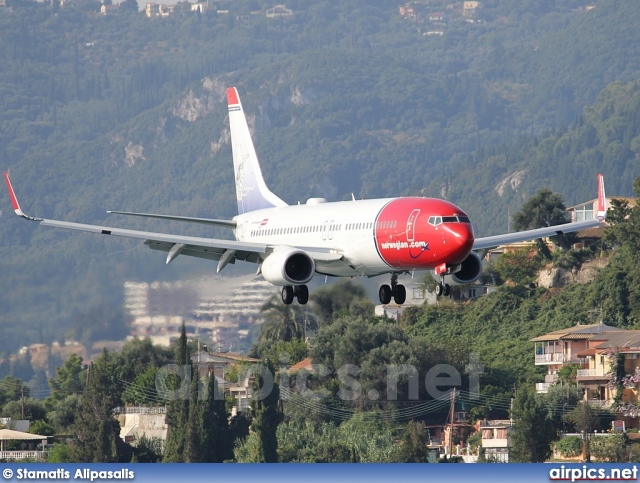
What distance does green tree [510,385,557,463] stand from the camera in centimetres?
12538

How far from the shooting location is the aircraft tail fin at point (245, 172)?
82.3 metres

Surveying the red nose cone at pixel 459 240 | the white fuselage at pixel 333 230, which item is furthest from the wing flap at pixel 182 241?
the red nose cone at pixel 459 240

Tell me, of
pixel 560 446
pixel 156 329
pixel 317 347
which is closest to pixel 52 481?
pixel 156 329

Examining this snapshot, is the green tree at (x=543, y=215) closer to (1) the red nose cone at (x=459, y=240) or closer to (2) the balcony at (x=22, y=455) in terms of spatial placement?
(2) the balcony at (x=22, y=455)

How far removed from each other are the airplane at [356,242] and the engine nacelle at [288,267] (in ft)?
0.14

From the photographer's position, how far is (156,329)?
89.8 metres

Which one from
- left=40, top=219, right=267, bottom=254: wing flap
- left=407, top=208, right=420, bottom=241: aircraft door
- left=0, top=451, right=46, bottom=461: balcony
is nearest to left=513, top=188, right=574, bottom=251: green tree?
left=0, top=451, right=46, bottom=461: balcony

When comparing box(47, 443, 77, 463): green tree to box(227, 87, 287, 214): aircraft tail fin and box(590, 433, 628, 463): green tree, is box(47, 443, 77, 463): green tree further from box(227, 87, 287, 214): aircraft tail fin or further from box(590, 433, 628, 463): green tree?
box(227, 87, 287, 214): aircraft tail fin

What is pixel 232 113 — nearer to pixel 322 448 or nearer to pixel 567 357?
pixel 322 448

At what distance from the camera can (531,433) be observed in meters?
127

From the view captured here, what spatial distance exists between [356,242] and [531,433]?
6392 cm

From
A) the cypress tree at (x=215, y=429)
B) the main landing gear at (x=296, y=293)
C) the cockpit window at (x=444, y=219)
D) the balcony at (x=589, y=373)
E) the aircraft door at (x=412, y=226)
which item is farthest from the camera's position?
the balcony at (x=589, y=373)

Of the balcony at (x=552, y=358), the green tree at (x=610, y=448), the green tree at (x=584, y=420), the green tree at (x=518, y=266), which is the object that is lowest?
the green tree at (x=610, y=448)

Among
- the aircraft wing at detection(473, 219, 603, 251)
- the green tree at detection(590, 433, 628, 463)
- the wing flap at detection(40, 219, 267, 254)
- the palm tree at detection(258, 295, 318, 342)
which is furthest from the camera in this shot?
the green tree at detection(590, 433, 628, 463)
